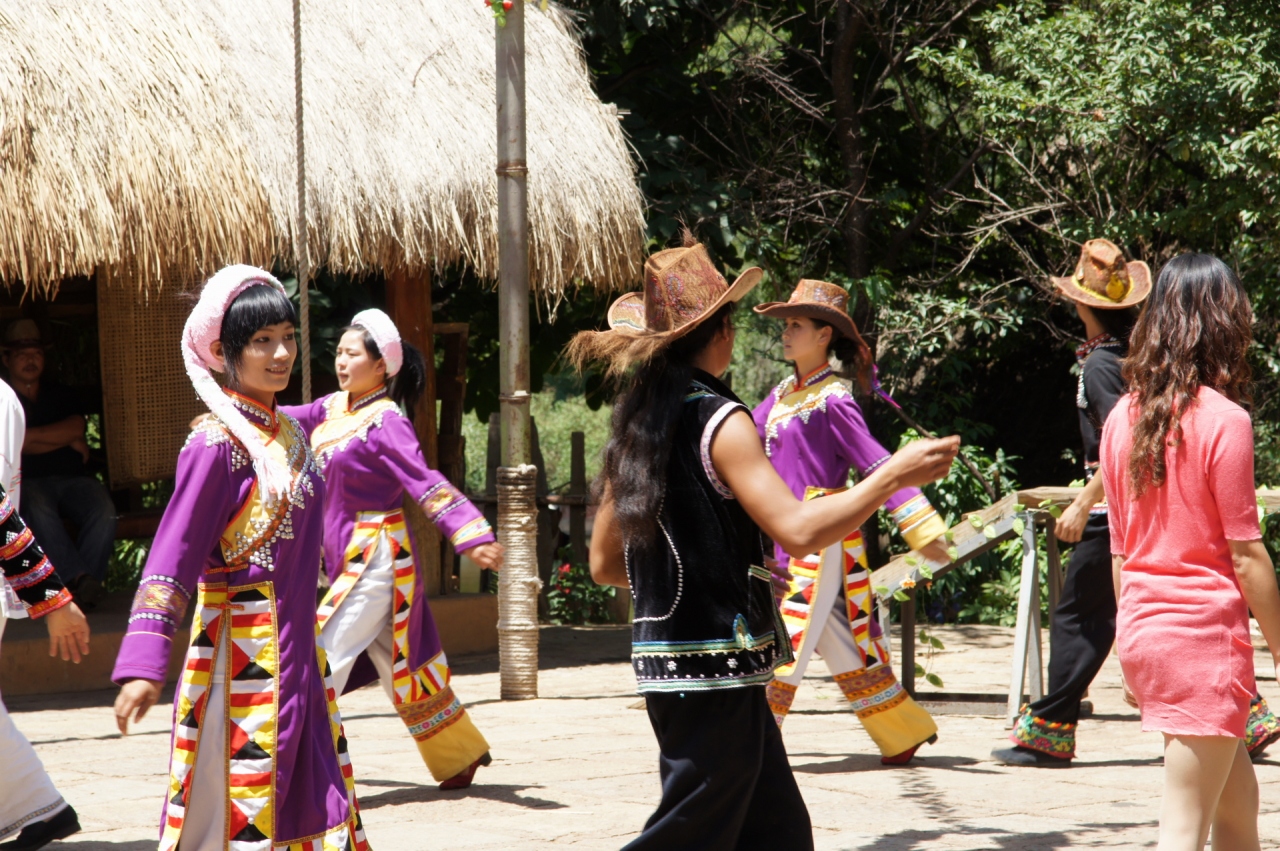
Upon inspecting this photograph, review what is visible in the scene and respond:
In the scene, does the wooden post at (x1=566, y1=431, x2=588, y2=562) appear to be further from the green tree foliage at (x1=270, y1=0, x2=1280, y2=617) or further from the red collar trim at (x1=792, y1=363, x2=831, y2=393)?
the red collar trim at (x1=792, y1=363, x2=831, y2=393)

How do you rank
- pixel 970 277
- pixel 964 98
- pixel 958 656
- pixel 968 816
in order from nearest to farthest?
pixel 968 816 < pixel 958 656 < pixel 964 98 < pixel 970 277

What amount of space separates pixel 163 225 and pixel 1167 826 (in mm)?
5398

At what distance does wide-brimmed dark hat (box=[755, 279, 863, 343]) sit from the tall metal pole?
1946 mm

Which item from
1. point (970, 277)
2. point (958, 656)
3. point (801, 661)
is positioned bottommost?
point (958, 656)

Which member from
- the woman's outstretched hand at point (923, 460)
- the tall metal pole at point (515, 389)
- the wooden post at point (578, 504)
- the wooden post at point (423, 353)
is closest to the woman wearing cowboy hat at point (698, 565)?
the woman's outstretched hand at point (923, 460)

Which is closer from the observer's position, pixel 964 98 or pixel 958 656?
pixel 958 656

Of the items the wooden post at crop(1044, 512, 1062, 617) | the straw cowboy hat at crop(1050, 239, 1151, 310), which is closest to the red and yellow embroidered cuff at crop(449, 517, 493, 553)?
the straw cowboy hat at crop(1050, 239, 1151, 310)

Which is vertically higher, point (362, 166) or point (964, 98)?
point (964, 98)

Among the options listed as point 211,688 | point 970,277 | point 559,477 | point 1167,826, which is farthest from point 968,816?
point 559,477

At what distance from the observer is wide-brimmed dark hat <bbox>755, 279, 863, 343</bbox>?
5762mm

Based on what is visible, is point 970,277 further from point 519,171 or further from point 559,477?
point 559,477

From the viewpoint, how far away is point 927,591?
11.1 m

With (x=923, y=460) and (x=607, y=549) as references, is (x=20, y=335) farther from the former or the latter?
(x=923, y=460)

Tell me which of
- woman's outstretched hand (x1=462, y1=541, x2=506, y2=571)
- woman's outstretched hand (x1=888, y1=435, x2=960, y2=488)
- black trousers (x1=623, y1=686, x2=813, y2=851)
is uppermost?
woman's outstretched hand (x1=888, y1=435, x2=960, y2=488)
